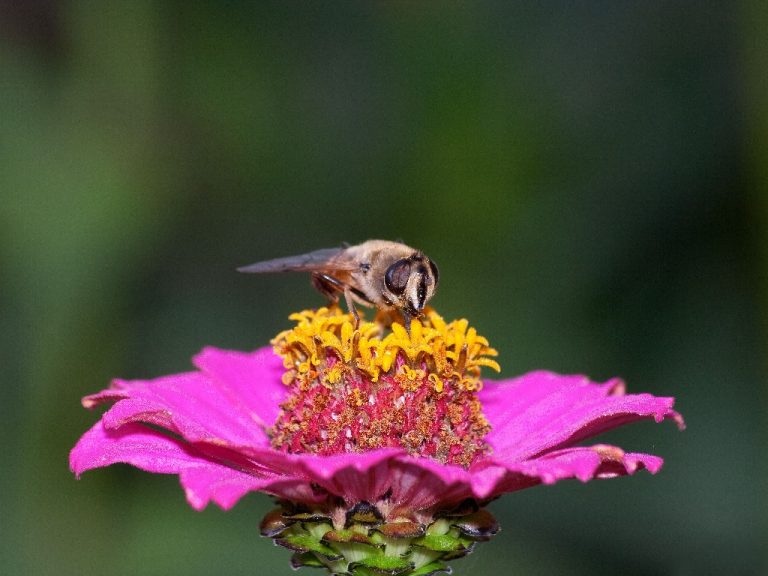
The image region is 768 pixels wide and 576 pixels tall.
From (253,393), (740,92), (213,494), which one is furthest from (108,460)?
(740,92)

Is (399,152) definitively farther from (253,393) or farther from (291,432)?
(291,432)

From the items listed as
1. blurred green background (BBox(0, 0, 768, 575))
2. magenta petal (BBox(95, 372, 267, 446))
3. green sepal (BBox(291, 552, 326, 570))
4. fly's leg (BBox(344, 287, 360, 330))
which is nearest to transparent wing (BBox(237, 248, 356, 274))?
fly's leg (BBox(344, 287, 360, 330))

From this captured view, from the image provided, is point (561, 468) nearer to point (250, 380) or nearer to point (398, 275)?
point (398, 275)

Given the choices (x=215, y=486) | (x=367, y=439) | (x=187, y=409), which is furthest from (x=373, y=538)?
(x=187, y=409)

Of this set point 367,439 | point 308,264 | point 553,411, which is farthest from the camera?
point 553,411

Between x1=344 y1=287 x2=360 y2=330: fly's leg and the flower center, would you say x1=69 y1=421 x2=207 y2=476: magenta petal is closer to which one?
the flower center

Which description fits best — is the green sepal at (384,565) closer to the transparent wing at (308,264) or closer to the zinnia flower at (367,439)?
the zinnia flower at (367,439)
